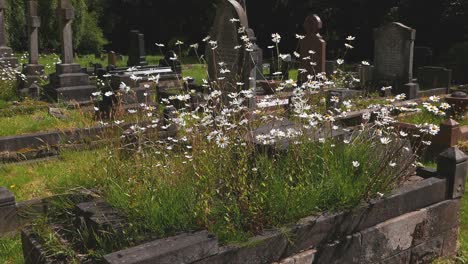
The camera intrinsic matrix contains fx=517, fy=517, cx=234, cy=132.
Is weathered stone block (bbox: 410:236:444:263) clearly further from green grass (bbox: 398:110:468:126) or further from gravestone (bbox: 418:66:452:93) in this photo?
gravestone (bbox: 418:66:452:93)

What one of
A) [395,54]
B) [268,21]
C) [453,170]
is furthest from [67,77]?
[268,21]

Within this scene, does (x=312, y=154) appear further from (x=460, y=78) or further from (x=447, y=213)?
(x=460, y=78)

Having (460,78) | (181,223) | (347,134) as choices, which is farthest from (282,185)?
(460,78)

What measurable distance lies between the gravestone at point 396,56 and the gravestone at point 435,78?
57.1 inches

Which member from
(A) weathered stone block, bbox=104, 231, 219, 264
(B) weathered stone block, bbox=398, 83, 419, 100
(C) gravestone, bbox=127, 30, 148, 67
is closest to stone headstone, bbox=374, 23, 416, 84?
(B) weathered stone block, bbox=398, 83, 419, 100

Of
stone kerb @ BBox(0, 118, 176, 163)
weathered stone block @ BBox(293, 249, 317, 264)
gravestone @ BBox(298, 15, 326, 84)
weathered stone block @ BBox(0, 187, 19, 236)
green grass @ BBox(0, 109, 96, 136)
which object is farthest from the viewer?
gravestone @ BBox(298, 15, 326, 84)

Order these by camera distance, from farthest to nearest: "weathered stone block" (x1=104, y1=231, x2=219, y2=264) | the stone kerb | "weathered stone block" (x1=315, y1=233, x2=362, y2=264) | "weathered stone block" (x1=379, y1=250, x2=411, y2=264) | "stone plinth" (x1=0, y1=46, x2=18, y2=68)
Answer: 1. "stone plinth" (x1=0, y1=46, x2=18, y2=68)
2. the stone kerb
3. "weathered stone block" (x1=379, y1=250, x2=411, y2=264)
4. "weathered stone block" (x1=315, y1=233, x2=362, y2=264)
5. "weathered stone block" (x1=104, y1=231, x2=219, y2=264)

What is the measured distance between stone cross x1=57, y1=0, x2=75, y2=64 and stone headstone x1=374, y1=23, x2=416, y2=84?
8.17m

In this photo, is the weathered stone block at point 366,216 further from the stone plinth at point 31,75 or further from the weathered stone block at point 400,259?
the stone plinth at point 31,75

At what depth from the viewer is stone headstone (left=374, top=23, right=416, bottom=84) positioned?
1344 cm

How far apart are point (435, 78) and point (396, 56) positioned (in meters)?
1.84

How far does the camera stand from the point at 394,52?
1391 cm

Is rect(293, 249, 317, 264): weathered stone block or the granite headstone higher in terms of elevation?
the granite headstone

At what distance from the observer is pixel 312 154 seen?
421 cm
